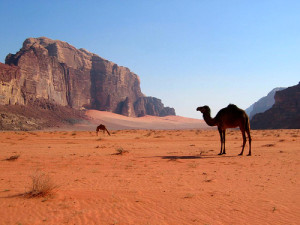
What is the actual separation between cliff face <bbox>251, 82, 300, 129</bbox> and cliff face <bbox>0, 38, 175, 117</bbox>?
7097 cm

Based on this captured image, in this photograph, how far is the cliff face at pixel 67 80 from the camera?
256ft

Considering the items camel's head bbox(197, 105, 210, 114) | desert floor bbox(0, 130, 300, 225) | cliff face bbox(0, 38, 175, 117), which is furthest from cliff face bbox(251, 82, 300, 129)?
desert floor bbox(0, 130, 300, 225)

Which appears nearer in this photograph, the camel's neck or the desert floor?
the desert floor

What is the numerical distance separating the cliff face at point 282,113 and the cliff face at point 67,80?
70970 mm

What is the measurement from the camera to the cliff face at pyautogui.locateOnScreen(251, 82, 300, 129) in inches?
3073

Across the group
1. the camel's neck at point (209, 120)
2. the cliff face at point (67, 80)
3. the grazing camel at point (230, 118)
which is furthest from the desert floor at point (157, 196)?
the cliff face at point (67, 80)

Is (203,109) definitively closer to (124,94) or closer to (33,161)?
(33,161)

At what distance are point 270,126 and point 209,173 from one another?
78.2m

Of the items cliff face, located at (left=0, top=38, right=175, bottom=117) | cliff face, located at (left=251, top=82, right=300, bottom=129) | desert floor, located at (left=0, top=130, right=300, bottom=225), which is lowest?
desert floor, located at (left=0, top=130, right=300, bottom=225)

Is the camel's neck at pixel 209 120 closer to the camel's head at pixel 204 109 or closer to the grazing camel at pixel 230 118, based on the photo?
the grazing camel at pixel 230 118

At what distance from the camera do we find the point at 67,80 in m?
110

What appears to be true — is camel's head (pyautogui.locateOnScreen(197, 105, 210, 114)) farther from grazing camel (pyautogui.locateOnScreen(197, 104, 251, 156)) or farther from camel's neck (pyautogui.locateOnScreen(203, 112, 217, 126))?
camel's neck (pyautogui.locateOnScreen(203, 112, 217, 126))

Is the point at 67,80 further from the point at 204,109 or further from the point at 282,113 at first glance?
the point at 204,109

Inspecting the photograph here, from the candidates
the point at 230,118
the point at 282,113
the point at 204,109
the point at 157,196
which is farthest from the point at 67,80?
the point at 157,196
